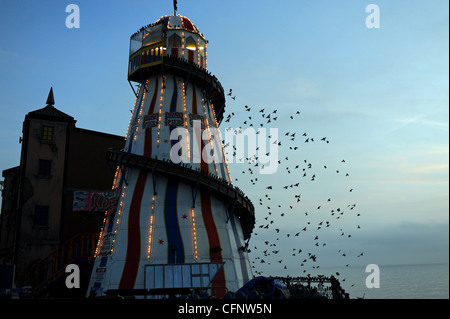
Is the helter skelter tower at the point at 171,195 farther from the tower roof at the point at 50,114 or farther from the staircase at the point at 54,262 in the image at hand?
the tower roof at the point at 50,114

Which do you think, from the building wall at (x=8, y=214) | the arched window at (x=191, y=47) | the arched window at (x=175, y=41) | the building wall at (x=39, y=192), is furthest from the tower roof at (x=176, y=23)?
the building wall at (x=8, y=214)

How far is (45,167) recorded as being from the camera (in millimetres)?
32500

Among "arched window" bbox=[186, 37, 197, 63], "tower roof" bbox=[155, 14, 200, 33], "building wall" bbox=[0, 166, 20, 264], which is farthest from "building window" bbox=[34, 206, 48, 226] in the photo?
"tower roof" bbox=[155, 14, 200, 33]

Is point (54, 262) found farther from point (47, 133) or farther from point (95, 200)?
point (47, 133)

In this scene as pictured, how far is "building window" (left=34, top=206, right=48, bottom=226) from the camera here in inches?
1230

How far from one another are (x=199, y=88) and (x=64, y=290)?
18.5m

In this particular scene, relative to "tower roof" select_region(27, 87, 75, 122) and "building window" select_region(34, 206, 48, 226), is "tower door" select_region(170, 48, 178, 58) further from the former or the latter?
"building window" select_region(34, 206, 48, 226)

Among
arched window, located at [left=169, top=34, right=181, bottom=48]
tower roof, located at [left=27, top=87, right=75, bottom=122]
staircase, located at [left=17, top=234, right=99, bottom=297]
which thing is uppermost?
arched window, located at [left=169, top=34, right=181, bottom=48]

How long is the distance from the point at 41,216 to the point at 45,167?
4.10 meters

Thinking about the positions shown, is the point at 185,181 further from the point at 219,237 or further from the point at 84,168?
the point at 84,168

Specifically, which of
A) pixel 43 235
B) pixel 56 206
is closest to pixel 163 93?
pixel 56 206

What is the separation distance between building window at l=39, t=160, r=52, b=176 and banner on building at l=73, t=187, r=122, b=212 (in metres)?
6.81

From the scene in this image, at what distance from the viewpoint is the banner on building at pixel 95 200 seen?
27250 mm

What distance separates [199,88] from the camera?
31.9 m
